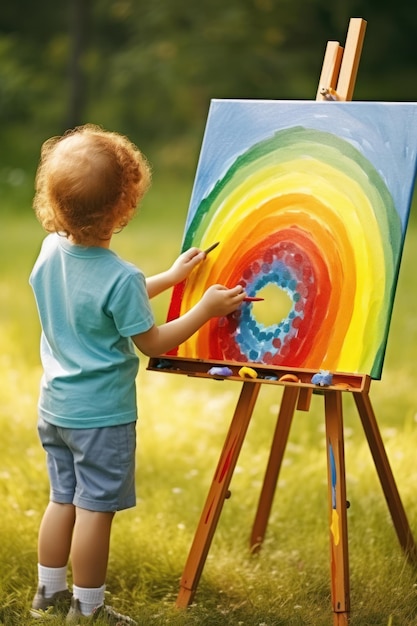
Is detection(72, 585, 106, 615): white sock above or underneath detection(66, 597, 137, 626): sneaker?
above

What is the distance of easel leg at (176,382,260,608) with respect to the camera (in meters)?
3.03

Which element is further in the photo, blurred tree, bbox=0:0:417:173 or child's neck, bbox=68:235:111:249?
blurred tree, bbox=0:0:417:173

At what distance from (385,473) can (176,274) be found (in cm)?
84

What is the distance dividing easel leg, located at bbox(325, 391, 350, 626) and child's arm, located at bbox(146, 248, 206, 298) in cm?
55

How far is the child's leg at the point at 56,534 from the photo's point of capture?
2.97m

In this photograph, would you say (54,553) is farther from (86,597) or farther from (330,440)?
(330,440)

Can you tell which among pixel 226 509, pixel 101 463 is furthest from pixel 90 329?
pixel 226 509

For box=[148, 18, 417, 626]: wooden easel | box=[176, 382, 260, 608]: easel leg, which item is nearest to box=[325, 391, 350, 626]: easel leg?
box=[148, 18, 417, 626]: wooden easel

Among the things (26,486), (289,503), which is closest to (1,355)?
(26,486)

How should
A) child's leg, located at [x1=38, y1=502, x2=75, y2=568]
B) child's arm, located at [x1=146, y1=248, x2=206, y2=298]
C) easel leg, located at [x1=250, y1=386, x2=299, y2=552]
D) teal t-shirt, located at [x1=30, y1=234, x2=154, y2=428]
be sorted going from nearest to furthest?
teal t-shirt, located at [x1=30, y1=234, x2=154, y2=428]
child's leg, located at [x1=38, y1=502, x2=75, y2=568]
child's arm, located at [x1=146, y1=248, x2=206, y2=298]
easel leg, located at [x1=250, y1=386, x2=299, y2=552]

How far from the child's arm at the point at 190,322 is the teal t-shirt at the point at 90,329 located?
5 centimetres

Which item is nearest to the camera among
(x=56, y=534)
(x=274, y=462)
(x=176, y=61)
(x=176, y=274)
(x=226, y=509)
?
(x=56, y=534)

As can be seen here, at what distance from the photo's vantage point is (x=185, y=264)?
312cm

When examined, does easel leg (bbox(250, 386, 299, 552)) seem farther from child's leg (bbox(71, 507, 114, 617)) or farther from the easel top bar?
the easel top bar
